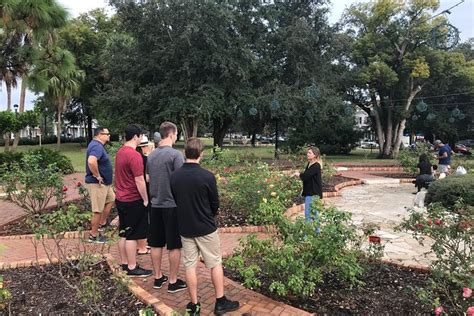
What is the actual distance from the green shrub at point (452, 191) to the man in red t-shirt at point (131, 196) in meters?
6.38

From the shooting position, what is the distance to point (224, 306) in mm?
3455

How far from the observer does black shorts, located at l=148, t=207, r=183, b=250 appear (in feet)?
12.7

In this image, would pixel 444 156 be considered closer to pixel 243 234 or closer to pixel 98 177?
pixel 243 234

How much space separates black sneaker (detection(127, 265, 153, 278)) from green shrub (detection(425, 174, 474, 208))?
6.31m

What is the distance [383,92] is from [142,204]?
2600 centimetres

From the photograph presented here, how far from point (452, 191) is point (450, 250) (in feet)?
17.1

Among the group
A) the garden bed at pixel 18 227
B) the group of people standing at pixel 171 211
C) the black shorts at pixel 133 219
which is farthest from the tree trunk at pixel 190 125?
the black shorts at pixel 133 219

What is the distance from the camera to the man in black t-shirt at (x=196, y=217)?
3344 millimetres

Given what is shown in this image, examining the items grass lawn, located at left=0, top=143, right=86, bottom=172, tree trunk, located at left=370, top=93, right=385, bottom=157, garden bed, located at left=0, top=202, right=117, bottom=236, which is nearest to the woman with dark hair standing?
garden bed, located at left=0, top=202, right=117, bottom=236

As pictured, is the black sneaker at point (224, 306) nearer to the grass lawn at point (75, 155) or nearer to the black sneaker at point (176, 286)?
the black sneaker at point (176, 286)

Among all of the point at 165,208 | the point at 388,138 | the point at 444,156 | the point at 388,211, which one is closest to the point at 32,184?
the point at 165,208

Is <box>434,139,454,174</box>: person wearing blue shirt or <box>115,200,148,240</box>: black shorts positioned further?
<box>434,139,454,174</box>: person wearing blue shirt

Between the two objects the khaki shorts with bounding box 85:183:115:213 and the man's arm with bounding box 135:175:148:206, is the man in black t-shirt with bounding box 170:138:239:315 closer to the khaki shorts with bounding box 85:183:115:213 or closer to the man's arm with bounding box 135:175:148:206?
the man's arm with bounding box 135:175:148:206

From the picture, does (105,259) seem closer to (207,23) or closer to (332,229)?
(332,229)
